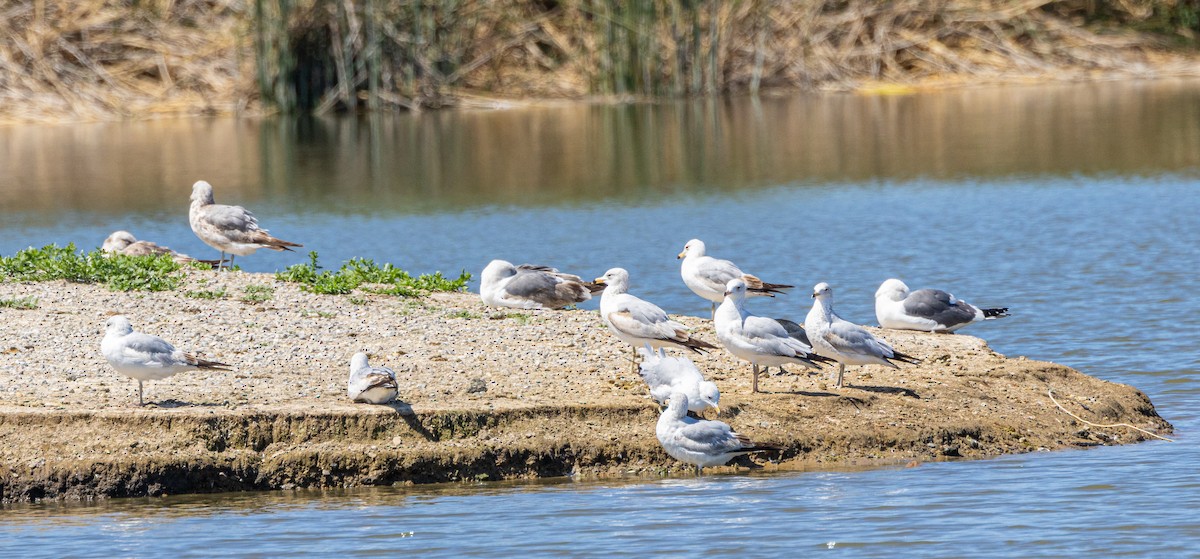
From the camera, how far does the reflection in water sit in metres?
28.0

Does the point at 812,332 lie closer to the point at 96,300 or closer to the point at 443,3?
the point at 96,300

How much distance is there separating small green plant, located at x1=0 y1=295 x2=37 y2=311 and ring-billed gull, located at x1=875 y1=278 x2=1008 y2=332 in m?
7.21

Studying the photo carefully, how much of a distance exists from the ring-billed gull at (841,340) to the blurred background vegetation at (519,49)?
101 feet

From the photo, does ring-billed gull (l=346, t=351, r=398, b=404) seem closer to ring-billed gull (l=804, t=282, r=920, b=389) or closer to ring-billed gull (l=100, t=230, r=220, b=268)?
ring-billed gull (l=804, t=282, r=920, b=389)

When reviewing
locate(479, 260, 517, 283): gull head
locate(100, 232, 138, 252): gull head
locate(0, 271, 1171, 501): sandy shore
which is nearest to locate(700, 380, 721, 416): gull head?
locate(0, 271, 1171, 501): sandy shore

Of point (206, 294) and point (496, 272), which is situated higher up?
point (496, 272)

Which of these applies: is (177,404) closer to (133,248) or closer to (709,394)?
(709,394)

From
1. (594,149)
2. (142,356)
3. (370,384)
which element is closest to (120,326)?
(142,356)

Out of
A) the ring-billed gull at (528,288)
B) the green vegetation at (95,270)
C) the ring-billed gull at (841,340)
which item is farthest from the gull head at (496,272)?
the ring-billed gull at (841,340)

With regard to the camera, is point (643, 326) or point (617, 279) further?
point (617, 279)

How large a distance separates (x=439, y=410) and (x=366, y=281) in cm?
472

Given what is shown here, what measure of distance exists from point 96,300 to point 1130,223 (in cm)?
1343

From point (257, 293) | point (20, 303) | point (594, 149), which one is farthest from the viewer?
point (594, 149)

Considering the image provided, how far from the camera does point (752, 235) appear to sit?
2194 centimetres
